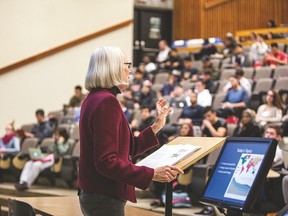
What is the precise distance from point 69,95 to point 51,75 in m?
0.57

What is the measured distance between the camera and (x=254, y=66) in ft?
36.4

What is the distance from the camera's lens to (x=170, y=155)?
9.37 ft

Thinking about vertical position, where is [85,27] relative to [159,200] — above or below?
above

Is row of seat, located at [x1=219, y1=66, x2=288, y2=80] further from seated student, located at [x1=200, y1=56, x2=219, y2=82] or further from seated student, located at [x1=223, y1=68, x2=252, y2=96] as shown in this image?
seated student, located at [x1=223, y1=68, x2=252, y2=96]

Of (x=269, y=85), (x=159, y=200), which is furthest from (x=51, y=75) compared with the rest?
(x=159, y=200)

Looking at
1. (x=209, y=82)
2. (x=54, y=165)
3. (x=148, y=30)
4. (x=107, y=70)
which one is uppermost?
(x=148, y=30)

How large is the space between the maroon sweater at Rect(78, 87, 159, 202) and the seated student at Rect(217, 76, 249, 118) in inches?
242

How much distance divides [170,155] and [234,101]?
6.45 metres

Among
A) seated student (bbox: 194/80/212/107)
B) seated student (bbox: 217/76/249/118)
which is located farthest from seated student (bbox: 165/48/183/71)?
seated student (bbox: 217/76/249/118)

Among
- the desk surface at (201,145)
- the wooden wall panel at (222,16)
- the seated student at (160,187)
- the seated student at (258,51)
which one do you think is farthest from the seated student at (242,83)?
the desk surface at (201,145)

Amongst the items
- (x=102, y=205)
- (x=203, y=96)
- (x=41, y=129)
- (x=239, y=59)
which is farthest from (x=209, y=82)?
(x=102, y=205)

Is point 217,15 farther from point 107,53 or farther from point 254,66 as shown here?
point 107,53

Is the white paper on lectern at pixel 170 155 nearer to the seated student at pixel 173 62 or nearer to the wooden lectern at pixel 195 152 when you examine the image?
the wooden lectern at pixel 195 152

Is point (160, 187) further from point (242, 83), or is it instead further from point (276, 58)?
point (276, 58)
